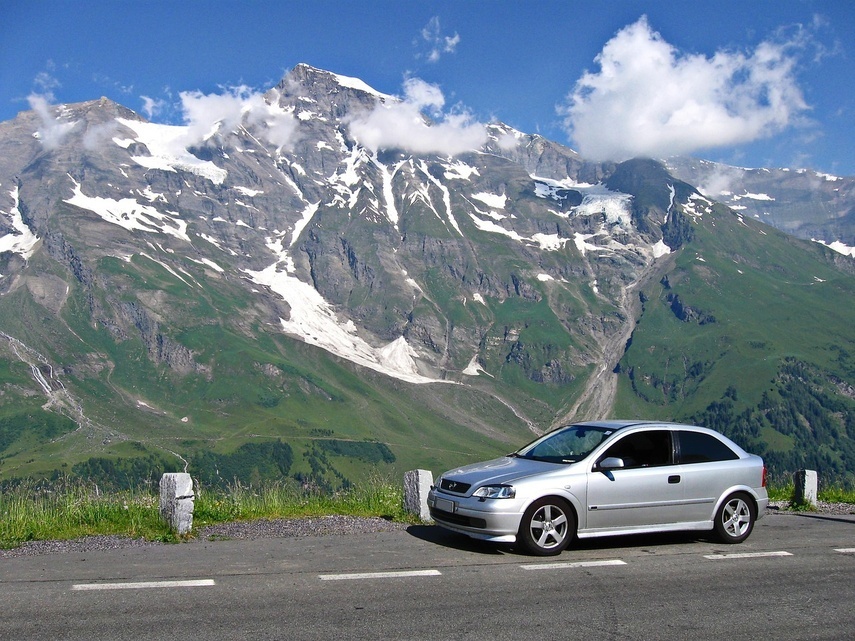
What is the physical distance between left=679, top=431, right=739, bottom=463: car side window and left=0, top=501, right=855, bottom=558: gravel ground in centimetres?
571

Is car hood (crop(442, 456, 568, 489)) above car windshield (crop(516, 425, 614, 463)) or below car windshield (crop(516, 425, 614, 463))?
below

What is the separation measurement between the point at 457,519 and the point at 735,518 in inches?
209

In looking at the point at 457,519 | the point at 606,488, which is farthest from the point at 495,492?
the point at 606,488

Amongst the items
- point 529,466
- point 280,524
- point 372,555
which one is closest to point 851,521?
point 529,466

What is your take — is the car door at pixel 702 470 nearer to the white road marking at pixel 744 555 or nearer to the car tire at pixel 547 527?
the white road marking at pixel 744 555

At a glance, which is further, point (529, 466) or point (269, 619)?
point (529, 466)

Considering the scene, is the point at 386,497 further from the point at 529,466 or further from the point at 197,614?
the point at 197,614

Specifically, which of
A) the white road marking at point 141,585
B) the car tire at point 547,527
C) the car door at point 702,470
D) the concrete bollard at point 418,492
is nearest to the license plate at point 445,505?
the car tire at point 547,527

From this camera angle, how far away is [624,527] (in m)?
13.1

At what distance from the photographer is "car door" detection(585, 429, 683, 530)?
42.5 feet

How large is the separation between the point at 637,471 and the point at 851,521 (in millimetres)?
7203

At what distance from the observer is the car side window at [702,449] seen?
14047mm

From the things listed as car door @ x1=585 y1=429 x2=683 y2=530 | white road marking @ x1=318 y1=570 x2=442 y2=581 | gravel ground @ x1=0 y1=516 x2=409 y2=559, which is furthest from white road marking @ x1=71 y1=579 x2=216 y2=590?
car door @ x1=585 y1=429 x2=683 y2=530

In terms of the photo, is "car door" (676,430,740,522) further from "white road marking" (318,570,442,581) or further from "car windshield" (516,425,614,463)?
"white road marking" (318,570,442,581)
